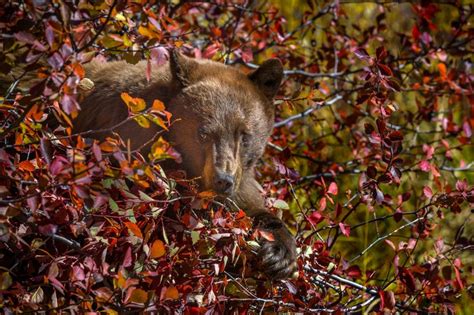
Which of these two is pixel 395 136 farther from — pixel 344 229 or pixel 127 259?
pixel 127 259

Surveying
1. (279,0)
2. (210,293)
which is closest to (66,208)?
(210,293)

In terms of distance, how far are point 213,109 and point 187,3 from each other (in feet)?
4.44

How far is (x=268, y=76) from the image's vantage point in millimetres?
3674

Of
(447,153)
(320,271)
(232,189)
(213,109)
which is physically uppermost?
(213,109)

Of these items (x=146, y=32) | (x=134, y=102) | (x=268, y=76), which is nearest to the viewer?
(x=134, y=102)

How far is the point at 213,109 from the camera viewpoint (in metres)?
3.37

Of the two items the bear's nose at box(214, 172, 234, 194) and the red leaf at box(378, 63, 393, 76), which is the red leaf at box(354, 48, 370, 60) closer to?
the red leaf at box(378, 63, 393, 76)

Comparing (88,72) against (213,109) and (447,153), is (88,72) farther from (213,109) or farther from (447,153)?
(447,153)

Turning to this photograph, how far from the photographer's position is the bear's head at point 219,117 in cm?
327

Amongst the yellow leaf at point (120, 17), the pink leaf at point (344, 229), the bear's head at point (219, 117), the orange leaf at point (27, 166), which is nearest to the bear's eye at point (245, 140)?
the bear's head at point (219, 117)

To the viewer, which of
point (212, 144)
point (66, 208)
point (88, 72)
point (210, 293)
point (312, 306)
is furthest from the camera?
point (88, 72)

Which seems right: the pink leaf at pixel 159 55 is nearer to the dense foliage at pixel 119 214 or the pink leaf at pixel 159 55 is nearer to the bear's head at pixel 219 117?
the dense foliage at pixel 119 214

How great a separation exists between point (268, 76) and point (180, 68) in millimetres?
518

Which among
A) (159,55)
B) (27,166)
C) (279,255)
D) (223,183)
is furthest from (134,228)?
(279,255)
